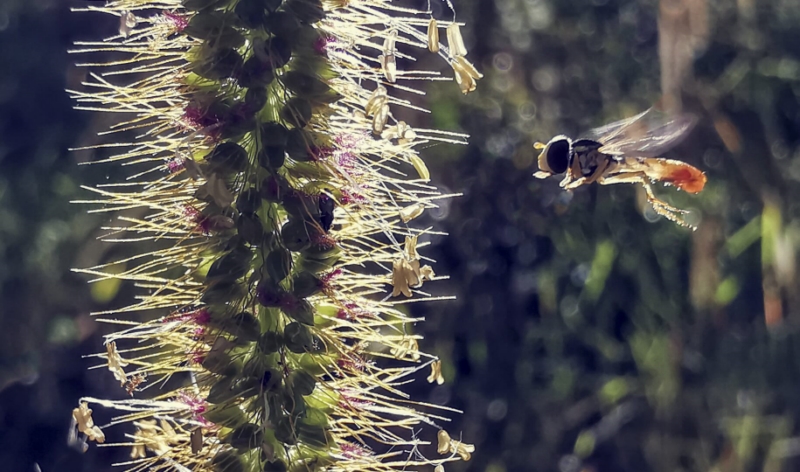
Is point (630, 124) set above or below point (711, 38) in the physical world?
above

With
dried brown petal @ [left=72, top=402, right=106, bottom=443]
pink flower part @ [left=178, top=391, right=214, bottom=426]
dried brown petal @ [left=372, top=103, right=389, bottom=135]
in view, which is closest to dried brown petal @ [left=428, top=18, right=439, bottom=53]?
dried brown petal @ [left=372, top=103, right=389, bottom=135]

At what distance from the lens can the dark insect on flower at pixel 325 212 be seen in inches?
42.0

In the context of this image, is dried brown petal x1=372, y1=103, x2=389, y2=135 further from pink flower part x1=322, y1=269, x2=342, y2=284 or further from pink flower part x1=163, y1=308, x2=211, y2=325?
pink flower part x1=163, y1=308, x2=211, y2=325

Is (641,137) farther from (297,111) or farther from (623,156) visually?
(297,111)

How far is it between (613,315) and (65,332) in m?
1.98

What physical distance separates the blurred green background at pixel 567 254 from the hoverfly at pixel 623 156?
1641mm

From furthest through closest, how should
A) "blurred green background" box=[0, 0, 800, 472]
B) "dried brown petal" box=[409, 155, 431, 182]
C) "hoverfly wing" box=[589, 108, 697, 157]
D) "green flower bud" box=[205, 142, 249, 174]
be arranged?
"blurred green background" box=[0, 0, 800, 472] → "hoverfly wing" box=[589, 108, 697, 157] → "dried brown petal" box=[409, 155, 431, 182] → "green flower bud" box=[205, 142, 249, 174]

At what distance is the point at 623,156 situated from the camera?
156 cm

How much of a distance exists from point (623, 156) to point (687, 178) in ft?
0.38

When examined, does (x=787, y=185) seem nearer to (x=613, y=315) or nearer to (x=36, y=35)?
(x=613, y=315)

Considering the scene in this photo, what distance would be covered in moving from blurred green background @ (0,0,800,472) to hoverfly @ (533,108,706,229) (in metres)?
1.64

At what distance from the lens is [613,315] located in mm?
3254

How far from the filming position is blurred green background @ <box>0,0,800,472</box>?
317cm

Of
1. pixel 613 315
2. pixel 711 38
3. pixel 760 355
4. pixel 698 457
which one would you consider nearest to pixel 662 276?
pixel 613 315
